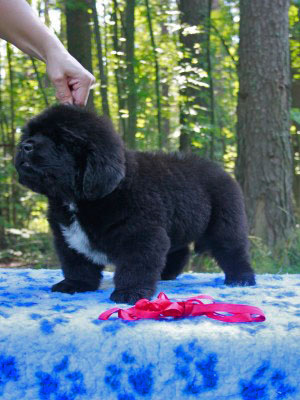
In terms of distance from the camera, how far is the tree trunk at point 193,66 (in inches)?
280

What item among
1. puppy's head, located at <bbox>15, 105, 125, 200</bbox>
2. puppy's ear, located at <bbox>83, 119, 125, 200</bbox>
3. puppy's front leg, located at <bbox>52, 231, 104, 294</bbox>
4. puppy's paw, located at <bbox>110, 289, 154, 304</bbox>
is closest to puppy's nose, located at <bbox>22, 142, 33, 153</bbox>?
puppy's head, located at <bbox>15, 105, 125, 200</bbox>

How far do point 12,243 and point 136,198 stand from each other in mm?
7017

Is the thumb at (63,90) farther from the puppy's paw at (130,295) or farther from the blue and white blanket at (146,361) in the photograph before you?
the blue and white blanket at (146,361)

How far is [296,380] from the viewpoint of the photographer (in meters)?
1.99

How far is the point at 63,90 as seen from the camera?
118 inches

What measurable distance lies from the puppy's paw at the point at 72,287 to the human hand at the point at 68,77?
100 centimetres

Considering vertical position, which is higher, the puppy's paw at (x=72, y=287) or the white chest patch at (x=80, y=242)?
the white chest patch at (x=80, y=242)

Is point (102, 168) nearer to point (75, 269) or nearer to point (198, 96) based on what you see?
point (75, 269)

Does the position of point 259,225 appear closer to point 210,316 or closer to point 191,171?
point 191,171

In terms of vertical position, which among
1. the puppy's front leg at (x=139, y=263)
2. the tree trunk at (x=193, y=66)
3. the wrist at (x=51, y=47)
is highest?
the tree trunk at (x=193, y=66)

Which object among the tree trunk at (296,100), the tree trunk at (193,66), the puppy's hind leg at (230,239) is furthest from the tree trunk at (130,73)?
the puppy's hind leg at (230,239)

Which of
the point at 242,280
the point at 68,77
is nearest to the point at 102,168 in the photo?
the point at 68,77

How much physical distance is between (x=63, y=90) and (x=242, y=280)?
1557 millimetres

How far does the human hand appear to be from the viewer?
9.41 ft
